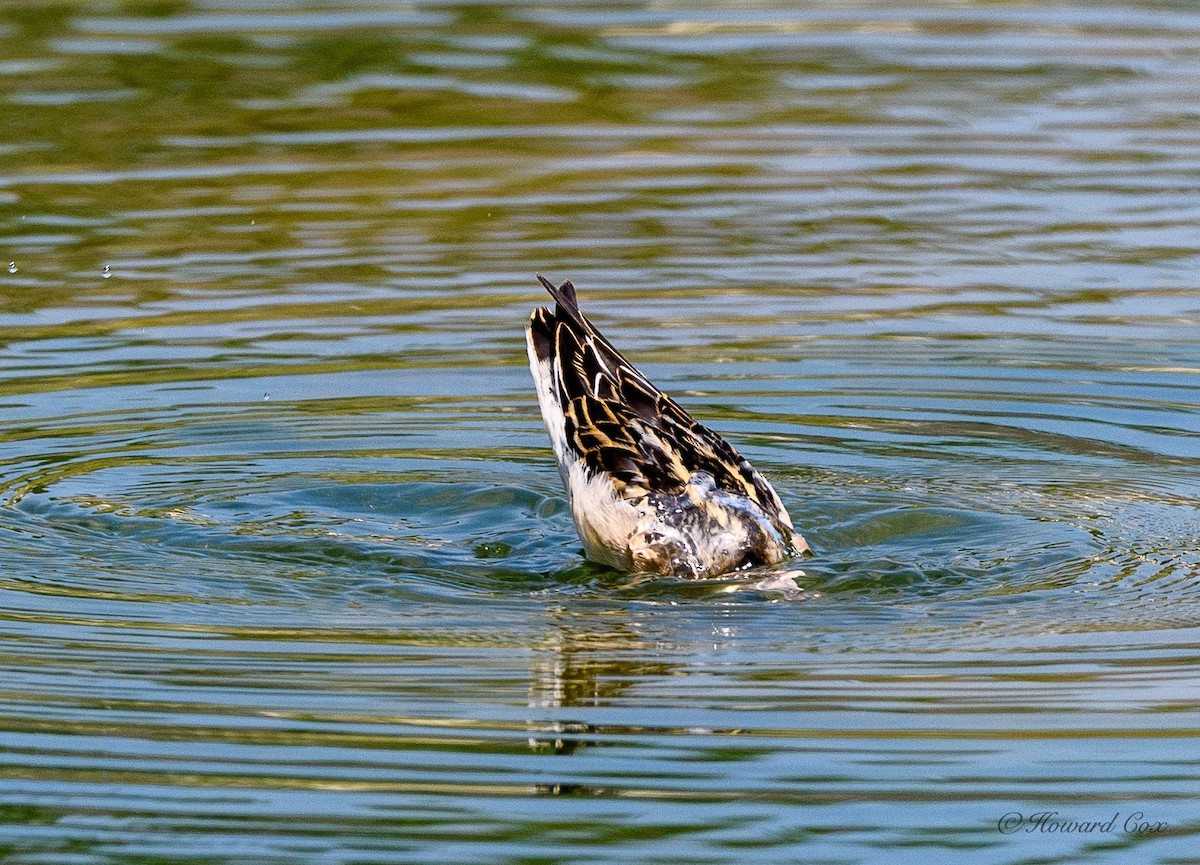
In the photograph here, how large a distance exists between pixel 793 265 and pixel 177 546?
18.3ft

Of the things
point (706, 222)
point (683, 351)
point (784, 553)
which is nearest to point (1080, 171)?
point (706, 222)

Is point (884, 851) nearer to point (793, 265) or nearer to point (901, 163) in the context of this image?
point (793, 265)

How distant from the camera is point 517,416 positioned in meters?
11.1

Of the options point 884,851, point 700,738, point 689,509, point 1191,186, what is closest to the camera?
point 884,851

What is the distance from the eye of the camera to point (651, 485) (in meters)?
9.01

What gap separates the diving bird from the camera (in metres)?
8.84
